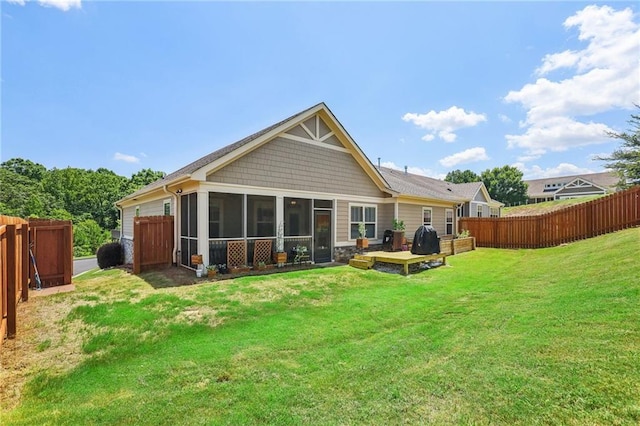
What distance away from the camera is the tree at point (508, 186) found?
48.9 metres

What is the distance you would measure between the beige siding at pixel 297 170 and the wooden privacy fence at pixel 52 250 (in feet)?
13.2

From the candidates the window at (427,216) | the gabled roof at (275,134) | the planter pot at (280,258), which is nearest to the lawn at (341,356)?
the planter pot at (280,258)

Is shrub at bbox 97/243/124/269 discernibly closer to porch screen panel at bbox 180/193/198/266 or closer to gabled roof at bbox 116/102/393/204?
gabled roof at bbox 116/102/393/204

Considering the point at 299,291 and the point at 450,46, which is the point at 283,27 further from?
the point at 299,291

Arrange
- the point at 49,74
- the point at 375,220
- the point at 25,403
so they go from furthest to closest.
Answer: the point at 375,220
the point at 49,74
the point at 25,403

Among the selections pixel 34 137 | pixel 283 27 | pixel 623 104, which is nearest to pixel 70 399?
pixel 283 27

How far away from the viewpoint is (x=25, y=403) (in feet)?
10.5

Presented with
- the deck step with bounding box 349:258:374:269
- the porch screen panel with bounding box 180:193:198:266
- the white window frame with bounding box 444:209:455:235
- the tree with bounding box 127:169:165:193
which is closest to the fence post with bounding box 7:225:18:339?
the porch screen panel with bounding box 180:193:198:266

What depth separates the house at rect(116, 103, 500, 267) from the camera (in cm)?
949

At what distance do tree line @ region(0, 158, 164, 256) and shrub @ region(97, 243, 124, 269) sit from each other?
1861 cm

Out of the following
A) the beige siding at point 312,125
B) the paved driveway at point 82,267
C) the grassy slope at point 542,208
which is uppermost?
the beige siding at point 312,125

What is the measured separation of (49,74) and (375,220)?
16.7 metres

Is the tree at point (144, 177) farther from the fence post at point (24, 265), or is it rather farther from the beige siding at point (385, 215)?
the fence post at point (24, 265)

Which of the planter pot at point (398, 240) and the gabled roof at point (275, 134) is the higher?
the gabled roof at point (275, 134)
